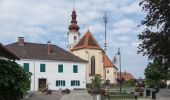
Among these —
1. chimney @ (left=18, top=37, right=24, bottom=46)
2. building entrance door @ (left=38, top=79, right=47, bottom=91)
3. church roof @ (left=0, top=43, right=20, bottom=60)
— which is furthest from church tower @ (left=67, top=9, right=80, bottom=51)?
church roof @ (left=0, top=43, right=20, bottom=60)

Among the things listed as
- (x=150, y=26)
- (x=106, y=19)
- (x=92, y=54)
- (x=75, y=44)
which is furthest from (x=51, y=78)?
(x=150, y=26)

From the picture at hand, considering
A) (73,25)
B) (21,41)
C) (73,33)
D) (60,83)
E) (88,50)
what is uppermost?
(73,25)

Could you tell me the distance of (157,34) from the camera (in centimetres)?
2778

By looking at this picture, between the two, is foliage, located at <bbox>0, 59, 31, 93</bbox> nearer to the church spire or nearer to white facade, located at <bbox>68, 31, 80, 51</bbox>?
white facade, located at <bbox>68, 31, 80, 51</bbox>

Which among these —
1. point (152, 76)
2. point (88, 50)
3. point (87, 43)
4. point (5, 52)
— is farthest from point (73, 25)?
point (5, 52)

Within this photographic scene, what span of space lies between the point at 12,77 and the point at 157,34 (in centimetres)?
1676

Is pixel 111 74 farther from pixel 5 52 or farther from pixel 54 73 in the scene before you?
pixel 5 52

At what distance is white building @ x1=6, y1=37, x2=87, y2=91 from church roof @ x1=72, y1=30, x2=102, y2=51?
19.8 meters

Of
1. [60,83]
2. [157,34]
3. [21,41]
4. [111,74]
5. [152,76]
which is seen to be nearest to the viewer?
[157,34]

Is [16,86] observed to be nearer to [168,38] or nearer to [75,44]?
[168,38]

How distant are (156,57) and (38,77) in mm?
41033

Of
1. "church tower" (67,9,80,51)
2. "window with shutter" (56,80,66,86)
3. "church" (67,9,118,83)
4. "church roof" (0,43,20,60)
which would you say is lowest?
"window with shutter" (56,80,66,86)

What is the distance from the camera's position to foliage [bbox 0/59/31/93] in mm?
12217

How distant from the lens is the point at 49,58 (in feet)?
232
